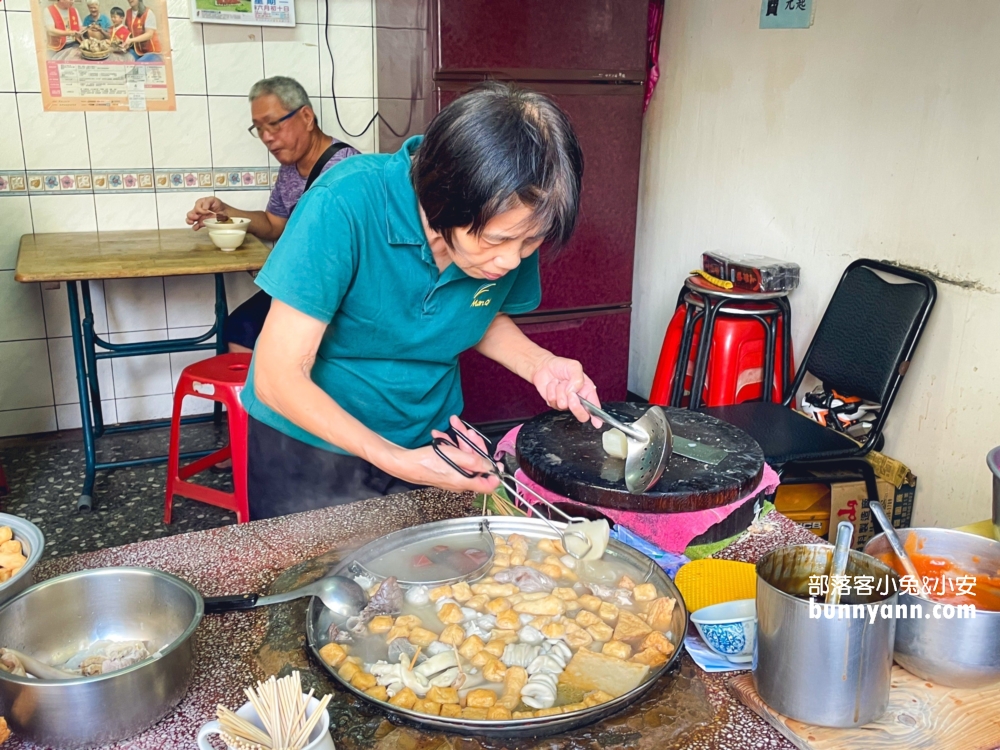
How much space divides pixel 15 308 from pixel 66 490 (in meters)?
1.02

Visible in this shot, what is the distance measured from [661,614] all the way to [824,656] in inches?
10.9

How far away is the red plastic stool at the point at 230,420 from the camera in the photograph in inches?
127

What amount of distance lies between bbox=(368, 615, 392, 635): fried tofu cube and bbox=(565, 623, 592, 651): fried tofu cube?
10.6 inches

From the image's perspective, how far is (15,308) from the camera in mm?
4125

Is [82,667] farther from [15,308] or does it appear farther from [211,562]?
[15,308]

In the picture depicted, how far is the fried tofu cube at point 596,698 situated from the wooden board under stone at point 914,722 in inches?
7.8

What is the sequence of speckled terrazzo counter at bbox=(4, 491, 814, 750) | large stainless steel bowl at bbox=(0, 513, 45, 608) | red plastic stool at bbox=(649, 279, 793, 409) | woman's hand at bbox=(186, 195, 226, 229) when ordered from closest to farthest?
1. speckled terrazzo counter at bbox=(4, 491, 814, 750)
2. large stainless steel bowl at bbox=(0, 513, 45, 608)
3. red plastic stool at bbox=(649, 279, 793, 409)
4. woman's hand at bbox=(186, 195, 226, 229)

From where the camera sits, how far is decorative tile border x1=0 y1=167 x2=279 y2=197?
3979 mm

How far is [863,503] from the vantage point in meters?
2.82

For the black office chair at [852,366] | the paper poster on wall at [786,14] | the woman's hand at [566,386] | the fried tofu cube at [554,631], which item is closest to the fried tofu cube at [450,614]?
the fried tofu cube at [554,631]

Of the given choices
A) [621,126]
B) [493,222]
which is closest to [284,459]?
[493,222]

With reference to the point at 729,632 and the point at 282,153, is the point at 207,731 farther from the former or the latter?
the point at 282,153

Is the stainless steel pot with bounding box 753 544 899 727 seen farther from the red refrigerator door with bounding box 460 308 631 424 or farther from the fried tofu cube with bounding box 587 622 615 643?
the red refrigerator door with bounding box 460 308 631 424

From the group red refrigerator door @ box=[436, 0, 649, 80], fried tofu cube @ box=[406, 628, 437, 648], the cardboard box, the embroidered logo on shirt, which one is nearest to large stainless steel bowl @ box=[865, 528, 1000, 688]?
fried tofu cube @ box=[406, 628, 437, 648]
